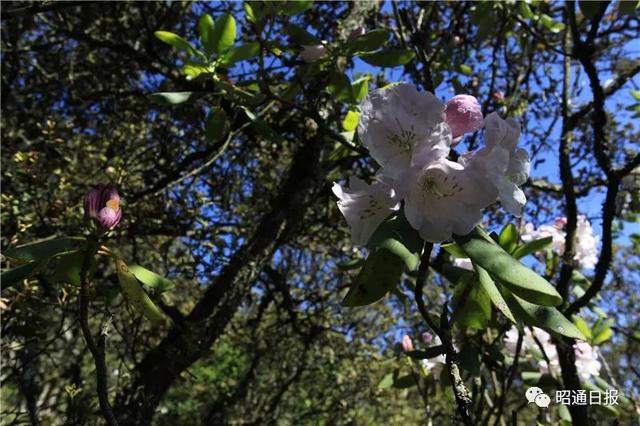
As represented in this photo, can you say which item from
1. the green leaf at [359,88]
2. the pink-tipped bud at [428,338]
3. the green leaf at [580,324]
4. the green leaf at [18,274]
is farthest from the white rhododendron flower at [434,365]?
the green leaf at [18,274]

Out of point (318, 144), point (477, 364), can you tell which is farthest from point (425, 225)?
point (318, 144)

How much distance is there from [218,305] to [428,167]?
5.96 ft

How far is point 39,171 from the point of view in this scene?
2633 millimetres

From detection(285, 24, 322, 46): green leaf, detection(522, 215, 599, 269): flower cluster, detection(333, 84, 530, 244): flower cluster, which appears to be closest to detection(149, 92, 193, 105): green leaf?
detection(285, 24, 322, 46): green leaf

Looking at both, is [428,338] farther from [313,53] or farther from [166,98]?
[166,98]

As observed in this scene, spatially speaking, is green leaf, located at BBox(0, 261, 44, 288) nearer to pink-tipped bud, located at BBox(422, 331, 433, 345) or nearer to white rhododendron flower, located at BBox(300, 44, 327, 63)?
white rhododendron flower, located at BBox(300, 44, 327, 63)

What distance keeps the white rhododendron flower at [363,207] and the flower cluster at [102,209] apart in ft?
1.72

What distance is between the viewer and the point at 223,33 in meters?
1.82

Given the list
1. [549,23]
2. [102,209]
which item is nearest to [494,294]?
[102,209]

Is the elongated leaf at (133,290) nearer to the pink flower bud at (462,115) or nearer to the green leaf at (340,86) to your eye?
the pink flower bud at (462,115)

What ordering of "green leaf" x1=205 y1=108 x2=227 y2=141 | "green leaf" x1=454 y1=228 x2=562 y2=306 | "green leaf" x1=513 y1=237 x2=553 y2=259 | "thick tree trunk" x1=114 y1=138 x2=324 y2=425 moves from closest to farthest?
"green leaf" x1=454 y1=228 x2=562 y2=306, "green leaf" x1=513 y1=237 x2=553 y2=259, "green leaf" x1=205 y1=108 x2=227 y2=141, "thick tree trunk" x1=114 y1=138 x2=324 y2=425

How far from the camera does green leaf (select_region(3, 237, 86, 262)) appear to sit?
110 centimetres

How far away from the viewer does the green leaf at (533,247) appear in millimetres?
1485

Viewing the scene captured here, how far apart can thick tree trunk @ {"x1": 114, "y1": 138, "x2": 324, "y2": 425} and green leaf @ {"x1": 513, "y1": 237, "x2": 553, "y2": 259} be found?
1331 mm
